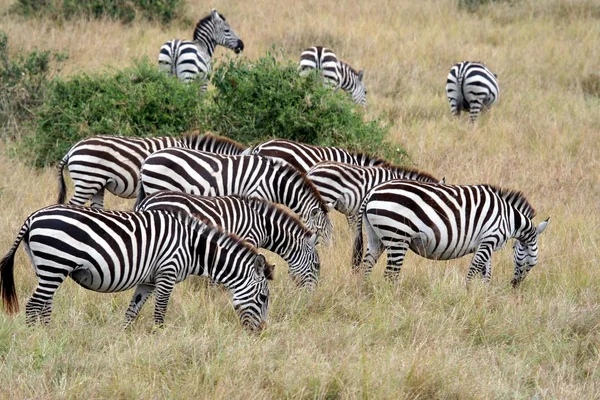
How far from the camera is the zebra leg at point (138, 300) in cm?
589

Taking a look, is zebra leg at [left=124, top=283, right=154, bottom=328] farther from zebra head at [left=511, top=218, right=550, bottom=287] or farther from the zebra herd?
zebra head at [left=511, top=218, right=550, bottom=287]

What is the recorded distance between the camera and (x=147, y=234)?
5.76m

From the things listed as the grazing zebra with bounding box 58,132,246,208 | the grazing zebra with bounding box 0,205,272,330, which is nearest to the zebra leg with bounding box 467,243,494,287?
the grazing zebra with bounding box 0,205,272,330

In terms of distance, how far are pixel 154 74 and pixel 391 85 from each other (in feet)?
17.0

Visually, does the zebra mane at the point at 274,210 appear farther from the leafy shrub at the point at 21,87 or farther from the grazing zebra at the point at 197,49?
the grazing zebra at the point at 197,49

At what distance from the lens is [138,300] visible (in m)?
5.98

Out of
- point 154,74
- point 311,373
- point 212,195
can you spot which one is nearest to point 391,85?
point 154,74

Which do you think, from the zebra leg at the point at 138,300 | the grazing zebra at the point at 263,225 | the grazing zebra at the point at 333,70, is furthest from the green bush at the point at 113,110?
the zebra leg at the point at 138,300

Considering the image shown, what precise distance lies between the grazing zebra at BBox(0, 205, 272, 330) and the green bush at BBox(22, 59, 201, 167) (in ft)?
13.7

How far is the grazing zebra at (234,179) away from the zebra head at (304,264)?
0.85 meters

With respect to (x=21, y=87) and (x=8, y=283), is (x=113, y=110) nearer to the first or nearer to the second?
(x=21, y=87)

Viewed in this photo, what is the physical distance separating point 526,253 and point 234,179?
8.51ft

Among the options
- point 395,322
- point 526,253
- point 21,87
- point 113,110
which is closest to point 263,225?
point 395,322

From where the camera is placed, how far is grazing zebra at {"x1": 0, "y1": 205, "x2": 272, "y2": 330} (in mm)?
5441
